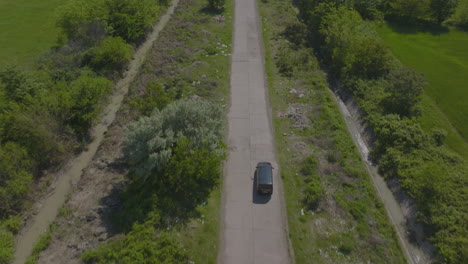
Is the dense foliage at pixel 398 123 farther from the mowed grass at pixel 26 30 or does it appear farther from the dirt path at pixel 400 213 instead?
the mowed grass at pixel 26 30

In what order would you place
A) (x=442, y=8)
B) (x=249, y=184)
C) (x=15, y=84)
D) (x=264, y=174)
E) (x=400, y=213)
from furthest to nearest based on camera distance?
(x=442, y=8) → (x=15, y=84) → (x=249, y=184) → (x=264, y=174) → (x=400, y=213)

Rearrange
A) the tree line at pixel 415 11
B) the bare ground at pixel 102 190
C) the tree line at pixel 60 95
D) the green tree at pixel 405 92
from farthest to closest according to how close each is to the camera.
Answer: the tree line at pixel 415 11
the green tree at pixel 405 92
the tree line at pixel 60 95
the bare ground at pixel 102 190

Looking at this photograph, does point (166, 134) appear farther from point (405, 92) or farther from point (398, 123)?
point (405, 92)

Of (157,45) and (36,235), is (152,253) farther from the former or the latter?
(157,45)

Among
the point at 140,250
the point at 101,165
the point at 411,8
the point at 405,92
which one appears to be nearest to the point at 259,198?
the point at 140,250

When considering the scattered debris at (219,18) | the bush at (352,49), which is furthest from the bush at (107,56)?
the bush at (352,49)

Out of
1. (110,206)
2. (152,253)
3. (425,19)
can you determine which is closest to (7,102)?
(110,206)
